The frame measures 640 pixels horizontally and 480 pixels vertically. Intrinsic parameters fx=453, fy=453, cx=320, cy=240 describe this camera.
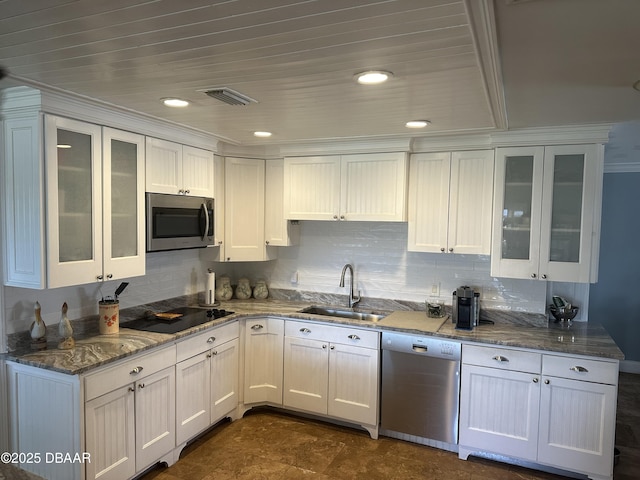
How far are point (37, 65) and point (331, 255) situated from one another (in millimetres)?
2760

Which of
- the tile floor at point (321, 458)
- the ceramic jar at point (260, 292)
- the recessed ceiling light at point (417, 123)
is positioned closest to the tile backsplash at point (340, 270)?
the ceramic jar at point (260, 292)

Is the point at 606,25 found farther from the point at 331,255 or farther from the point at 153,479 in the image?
the point at 153,479

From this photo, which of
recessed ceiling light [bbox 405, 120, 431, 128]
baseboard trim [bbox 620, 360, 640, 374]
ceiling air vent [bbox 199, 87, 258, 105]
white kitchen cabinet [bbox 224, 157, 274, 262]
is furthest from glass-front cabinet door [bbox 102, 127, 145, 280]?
baseboard trim [bbox 620, 360, 640, 374]

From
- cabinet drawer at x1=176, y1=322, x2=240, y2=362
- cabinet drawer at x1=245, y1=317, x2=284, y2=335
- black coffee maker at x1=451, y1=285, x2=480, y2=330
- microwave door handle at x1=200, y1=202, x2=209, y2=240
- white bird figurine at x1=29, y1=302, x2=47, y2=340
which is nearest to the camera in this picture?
white bird figurine at x1=29, y1=302, x2=47, y2=340

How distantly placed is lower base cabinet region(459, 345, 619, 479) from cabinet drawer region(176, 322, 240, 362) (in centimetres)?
178

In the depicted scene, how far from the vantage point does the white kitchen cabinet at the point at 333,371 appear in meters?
3.48

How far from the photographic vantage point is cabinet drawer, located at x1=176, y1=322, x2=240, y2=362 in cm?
313

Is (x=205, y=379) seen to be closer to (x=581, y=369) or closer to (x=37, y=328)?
(x=37, y=328)

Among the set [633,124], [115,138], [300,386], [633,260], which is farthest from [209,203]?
[633,260]

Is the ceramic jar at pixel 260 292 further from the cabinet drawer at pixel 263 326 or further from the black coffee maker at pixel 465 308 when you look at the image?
the black coffee maker at pixel 465 308

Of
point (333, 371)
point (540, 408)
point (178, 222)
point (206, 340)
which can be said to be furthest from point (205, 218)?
point (540, 408)

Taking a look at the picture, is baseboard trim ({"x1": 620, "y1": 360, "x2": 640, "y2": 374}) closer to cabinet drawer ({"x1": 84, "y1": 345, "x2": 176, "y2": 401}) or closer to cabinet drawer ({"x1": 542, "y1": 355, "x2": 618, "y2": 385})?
cabinet drawer ({"x1": 542, "y1": 355, "x2": 618, "y2": 385})

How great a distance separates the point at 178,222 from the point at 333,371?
167 centimetres

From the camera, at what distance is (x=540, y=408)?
299 centimetres
